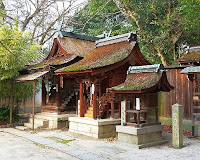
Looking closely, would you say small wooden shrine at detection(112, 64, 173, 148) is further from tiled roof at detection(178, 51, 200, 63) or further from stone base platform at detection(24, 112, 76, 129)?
stone base platform at detection(24, 112, 76, 129)

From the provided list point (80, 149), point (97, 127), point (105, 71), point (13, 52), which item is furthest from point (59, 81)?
point (80, 149)

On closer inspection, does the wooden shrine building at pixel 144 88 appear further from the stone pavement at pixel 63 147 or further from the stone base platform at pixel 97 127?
the stone pavement at pixel 63 147

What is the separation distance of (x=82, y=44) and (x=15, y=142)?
8510 mm

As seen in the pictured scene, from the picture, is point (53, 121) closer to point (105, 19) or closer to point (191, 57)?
Answer: point (191, 57)

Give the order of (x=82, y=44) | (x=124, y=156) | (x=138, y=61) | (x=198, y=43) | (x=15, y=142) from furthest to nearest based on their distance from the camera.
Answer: (x=198, y=43)
(x=82, y=44)
(x=138, y=61)
(x=15, y=142)
(x=124, y=156)

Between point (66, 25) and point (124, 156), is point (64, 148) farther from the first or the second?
point (66, 25)

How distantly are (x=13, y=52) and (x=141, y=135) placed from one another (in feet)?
28.9

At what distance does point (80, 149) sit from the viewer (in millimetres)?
8703

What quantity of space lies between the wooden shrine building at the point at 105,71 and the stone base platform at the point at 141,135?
2.07 meters

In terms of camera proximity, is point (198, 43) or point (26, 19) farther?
point (26, 19)

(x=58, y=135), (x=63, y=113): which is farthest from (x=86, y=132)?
(x=63, y=113)

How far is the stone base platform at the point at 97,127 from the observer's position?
425 inches

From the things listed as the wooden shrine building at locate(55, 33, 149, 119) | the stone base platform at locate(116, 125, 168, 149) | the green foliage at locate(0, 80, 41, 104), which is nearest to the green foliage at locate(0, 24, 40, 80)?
the green foliage at locate(0, 80, 41, 104)

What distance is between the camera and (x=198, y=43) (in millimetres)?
18422
